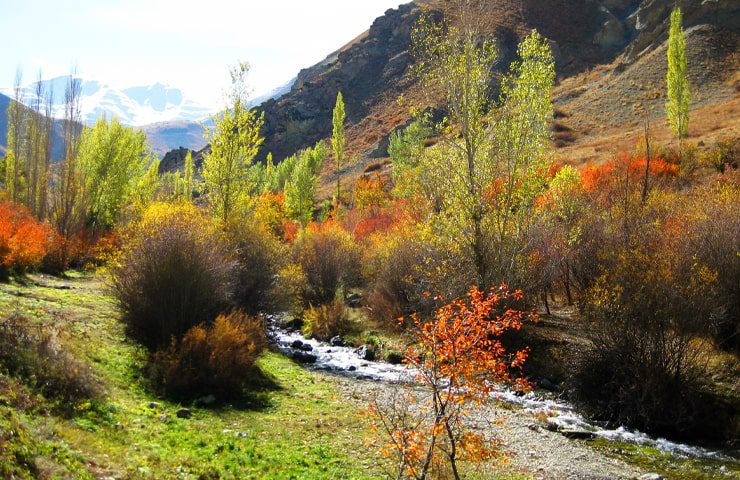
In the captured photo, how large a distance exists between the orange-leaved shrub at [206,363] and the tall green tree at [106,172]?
28159 mm

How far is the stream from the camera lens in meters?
11.1

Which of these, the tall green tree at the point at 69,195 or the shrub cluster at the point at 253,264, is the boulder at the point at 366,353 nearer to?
the shrub cluster at the point at 253,264

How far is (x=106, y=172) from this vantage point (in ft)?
119

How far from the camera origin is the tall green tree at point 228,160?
22094mm

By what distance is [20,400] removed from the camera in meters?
7.38

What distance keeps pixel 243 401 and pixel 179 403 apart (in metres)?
1.68

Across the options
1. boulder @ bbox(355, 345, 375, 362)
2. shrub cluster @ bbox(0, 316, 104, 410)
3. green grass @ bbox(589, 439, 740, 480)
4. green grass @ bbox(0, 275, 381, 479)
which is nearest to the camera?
green grass @ bbox(0, 275, 381, 479)

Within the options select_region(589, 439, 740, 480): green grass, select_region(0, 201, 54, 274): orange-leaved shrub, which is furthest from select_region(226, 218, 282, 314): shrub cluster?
select_region(589, 439, 740, 480): green grass

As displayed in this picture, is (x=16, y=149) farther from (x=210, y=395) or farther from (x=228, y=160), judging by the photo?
(x=210, y=395)

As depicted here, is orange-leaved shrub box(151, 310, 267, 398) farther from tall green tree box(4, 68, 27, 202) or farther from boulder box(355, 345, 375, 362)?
tall green tree box(4, 68, 27, 202)

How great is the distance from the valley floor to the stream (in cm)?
56

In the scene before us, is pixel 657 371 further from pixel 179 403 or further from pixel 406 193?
pixel 406 193

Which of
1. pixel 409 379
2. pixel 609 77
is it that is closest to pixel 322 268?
pixel 409 379

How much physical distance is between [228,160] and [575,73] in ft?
291
